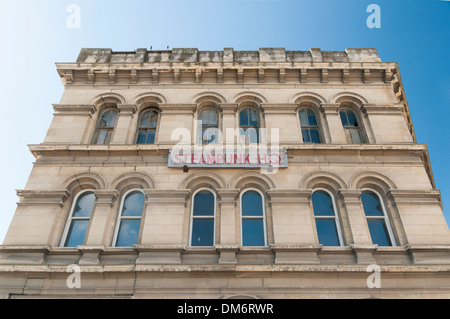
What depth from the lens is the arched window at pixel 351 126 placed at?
13156mm

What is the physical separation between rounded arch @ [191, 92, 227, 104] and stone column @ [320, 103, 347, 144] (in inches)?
158

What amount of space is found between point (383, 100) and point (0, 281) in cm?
1432

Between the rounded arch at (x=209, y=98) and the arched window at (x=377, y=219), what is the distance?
6443 mm

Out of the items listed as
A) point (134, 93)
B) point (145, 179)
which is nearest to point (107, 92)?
point (134, 93)

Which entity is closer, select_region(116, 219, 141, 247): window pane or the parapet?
select_region(116, 219, 141, 247): window pane

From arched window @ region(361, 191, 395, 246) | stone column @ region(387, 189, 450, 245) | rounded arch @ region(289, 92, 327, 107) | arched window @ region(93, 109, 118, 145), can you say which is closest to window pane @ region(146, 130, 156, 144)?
arched window @ region(93, 109, 118, 145)

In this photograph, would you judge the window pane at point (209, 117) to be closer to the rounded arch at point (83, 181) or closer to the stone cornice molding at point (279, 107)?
the stone cornice molding at point (279, 107)

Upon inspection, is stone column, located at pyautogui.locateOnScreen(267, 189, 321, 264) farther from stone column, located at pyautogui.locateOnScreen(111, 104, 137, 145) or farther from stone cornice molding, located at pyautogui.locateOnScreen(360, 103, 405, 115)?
stone column, located at pyautogui.locateOnScreen(111, 104, 137, 145)

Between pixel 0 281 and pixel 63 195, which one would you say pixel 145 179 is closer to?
pixel 63 195

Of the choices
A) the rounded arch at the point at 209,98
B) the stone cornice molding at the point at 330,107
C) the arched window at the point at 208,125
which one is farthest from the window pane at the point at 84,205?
the stone cornice molding at the point at 330,107

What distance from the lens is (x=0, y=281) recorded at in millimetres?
9391

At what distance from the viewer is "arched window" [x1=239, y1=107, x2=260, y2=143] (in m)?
13.1

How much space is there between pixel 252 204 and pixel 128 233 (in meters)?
4.03

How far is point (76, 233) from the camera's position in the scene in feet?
35.2
